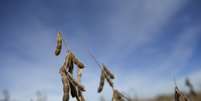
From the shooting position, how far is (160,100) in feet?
379

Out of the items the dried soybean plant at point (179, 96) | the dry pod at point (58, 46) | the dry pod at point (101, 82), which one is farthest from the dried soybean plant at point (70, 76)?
the dried soybean plant at point (179, 96)

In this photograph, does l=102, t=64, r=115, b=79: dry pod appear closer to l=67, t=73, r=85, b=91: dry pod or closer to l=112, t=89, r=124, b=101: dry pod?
l=112, t=89, r=124, b=101: dry pod

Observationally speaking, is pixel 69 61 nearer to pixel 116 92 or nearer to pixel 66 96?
pixel 66 96

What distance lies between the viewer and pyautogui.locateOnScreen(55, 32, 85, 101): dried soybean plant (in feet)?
8.04

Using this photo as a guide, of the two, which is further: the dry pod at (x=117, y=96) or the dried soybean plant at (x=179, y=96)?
the dried soybean plant at (x=179, y=96)

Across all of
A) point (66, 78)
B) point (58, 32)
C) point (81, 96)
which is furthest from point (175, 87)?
point (58, 32)

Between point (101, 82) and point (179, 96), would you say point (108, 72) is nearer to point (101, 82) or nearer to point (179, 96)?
point (101, 82)

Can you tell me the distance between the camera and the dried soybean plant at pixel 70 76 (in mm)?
2451

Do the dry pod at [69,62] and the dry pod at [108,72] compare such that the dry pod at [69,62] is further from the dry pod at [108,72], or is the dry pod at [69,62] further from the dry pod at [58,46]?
the dry pod at [108,72]

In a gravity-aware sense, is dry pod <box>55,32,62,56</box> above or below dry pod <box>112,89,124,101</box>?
above

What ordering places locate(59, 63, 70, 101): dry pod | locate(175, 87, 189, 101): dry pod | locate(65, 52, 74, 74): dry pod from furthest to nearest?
locate(175, 87, 189, 101): dry pod < locate(65, 52, 74, 74): dry pod < locate(59, 63, 70, 101): dry pod

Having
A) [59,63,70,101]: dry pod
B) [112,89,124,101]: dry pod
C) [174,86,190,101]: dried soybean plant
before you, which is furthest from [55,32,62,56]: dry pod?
[174,86,190,101]: dried soybean plant

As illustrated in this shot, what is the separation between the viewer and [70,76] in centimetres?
251

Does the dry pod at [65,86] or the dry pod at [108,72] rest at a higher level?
the dry pod at [108,72]
